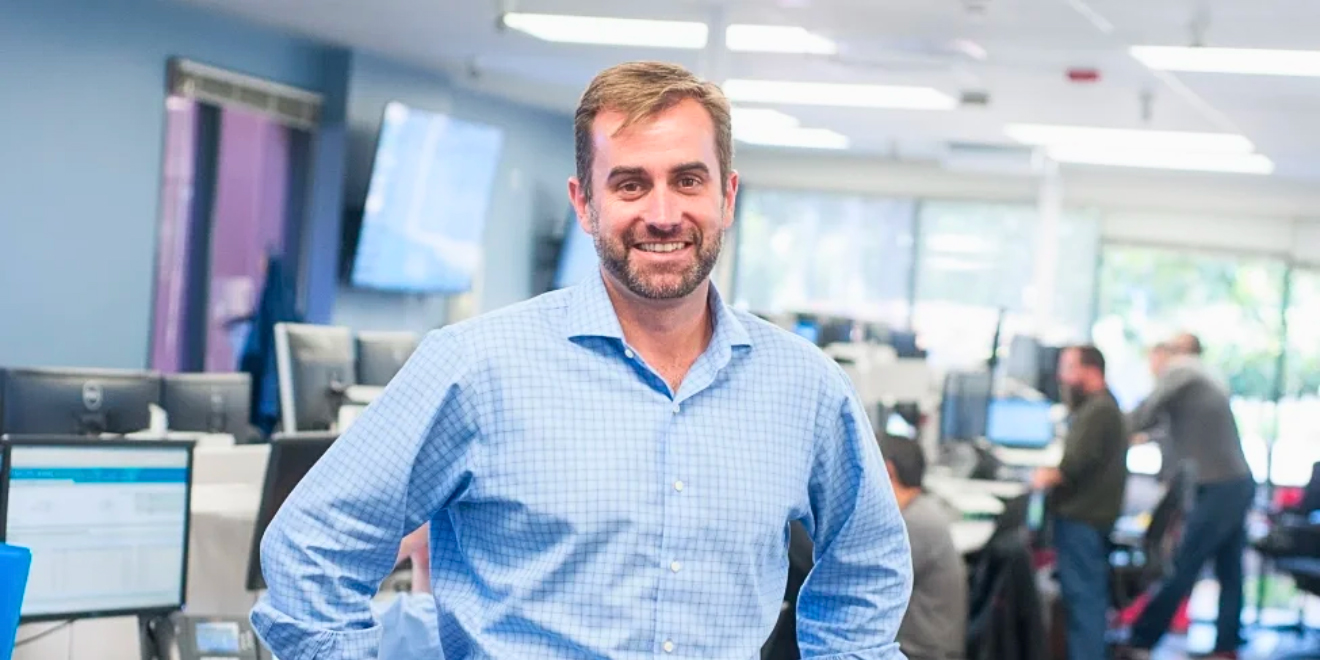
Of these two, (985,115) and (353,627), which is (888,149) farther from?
(353,627)

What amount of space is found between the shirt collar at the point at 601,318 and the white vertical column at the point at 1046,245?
38.4 feet

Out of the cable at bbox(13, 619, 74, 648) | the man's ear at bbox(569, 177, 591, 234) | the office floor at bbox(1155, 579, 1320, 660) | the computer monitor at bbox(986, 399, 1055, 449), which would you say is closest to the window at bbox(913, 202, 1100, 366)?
the office floor at bbox(1155, 579, 1320, 660)

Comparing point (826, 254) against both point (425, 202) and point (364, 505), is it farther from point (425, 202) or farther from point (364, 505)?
point (364, 505)

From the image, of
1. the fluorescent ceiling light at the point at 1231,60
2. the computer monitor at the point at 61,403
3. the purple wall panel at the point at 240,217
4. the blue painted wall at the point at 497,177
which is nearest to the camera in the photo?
Answer: the computer monitor at the point at 61,403

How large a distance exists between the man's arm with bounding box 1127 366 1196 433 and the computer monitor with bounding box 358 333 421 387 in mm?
4238

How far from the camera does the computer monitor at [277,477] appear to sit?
3.42 metres

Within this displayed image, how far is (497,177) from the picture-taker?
43.0ft

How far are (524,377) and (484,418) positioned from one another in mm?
59

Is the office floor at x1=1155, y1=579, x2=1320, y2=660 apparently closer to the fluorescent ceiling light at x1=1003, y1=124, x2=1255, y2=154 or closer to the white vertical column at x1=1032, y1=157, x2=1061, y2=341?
the fluorescent ceiling light at x1=1003, y1=124, x2=1255, y2=154

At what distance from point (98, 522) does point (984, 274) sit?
13.1 meters

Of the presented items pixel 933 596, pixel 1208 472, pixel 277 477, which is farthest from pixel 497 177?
pixel 277 477

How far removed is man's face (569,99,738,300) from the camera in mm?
1753

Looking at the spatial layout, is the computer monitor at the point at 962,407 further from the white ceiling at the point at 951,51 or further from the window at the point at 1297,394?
the window at the point at 1297,394

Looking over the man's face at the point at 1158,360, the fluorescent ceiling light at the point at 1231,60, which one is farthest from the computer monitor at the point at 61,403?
the man's face at the point at 1158,360
